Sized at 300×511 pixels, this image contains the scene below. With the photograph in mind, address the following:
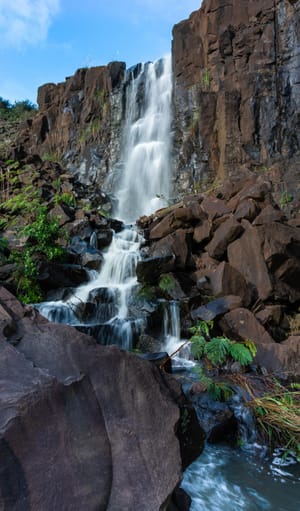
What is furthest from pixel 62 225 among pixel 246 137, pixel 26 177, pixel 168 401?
pixel 168 401

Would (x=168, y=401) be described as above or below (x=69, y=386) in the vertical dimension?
below

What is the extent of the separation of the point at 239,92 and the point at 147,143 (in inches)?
205

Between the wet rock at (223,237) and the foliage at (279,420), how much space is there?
4.85 metres

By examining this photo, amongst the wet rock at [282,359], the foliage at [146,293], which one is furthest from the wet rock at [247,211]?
the wet rock at [282,359]

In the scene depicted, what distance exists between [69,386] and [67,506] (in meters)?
0.53

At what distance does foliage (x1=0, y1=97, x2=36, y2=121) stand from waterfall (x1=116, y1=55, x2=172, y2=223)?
48.0ft

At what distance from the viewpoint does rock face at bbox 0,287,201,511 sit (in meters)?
1.62

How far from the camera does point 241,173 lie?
573 inches

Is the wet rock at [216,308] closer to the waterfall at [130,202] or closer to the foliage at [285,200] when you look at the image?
the waterfall at [130,202]

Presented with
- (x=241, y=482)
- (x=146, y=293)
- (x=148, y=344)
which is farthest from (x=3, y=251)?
(x=241, y=482)

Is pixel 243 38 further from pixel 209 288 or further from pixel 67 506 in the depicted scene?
pixel 67 506

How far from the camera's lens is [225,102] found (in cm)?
1612

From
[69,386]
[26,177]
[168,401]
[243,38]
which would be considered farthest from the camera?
[243,38]

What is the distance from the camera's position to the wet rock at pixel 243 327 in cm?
702
